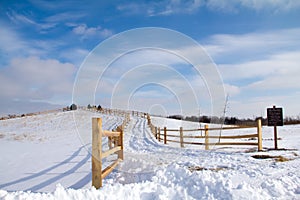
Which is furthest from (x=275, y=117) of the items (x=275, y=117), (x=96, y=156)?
(x=96, y=156)

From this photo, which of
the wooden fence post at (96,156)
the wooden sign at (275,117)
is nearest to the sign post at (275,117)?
the wooden sign at (275,117)

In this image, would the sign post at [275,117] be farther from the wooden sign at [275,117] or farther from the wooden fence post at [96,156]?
the wooden fence post at [96,156]

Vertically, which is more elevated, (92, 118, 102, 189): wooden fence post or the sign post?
the sign post

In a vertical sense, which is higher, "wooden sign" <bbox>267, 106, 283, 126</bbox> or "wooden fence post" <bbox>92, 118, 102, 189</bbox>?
"wooden sign" <bbox>267, 106, 283, 126</bbox>

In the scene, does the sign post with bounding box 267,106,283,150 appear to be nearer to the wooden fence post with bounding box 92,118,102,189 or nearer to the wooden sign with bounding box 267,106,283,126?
the wooden sign with bounding box 267,106,283,126

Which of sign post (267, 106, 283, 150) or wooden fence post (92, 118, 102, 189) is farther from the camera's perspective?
sign post (267, 106, 283, 150)

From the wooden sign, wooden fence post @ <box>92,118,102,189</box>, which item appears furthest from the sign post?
wooden fence post @ <box>92,118,102,189</box>

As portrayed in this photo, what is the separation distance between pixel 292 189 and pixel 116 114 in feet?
149

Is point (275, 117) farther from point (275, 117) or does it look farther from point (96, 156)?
point (96, 156)

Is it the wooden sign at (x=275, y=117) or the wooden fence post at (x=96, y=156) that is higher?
the wooden sign at (x=275, y=117)

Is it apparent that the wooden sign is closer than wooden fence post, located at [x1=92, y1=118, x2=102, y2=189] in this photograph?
No

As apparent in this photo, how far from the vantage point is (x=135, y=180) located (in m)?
6.27

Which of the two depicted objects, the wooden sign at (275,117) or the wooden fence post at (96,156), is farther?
the wooden sign at (275,117)

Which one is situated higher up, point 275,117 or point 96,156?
point 275,117
